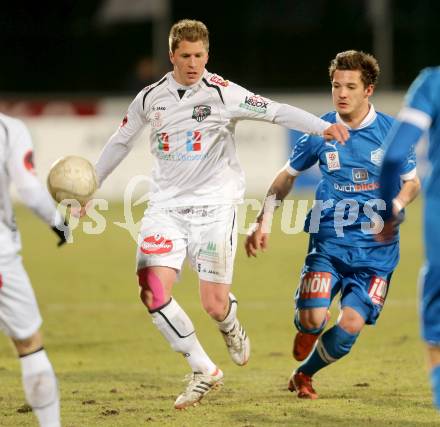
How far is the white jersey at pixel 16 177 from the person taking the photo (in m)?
5.19

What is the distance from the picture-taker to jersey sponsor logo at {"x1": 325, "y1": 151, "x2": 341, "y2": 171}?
698cm

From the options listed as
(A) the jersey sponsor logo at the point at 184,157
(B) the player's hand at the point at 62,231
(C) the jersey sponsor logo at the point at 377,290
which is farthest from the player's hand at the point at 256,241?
(B) the player's hand at the point at 62,231

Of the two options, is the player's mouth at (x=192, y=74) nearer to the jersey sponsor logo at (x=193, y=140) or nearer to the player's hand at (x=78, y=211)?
the jersey sponsor logo at (x=193, y=140)

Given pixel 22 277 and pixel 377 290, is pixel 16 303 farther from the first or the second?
pixel 377 290

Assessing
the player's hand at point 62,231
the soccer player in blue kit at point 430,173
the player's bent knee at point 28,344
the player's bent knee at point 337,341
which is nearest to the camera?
the soccer player in blue kit at point 430,173

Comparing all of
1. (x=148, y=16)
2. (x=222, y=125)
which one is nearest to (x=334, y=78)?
(x=222, y=125)

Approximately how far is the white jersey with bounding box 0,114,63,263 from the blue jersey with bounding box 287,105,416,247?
230 centimetres

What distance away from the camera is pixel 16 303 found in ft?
17.2

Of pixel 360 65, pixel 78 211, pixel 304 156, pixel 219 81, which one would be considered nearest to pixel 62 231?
pixel 78 211

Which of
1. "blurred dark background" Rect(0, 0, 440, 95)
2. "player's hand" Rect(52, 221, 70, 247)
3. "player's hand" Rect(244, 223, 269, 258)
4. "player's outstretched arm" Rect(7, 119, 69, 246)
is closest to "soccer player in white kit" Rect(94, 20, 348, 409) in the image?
"player's hand" Rect(244, 223, 269, 258)

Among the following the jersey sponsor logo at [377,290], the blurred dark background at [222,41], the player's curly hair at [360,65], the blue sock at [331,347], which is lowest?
the blue sock at [331,347]

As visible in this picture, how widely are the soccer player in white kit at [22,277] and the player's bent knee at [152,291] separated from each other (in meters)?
1.53

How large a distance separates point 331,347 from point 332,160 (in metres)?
1.21

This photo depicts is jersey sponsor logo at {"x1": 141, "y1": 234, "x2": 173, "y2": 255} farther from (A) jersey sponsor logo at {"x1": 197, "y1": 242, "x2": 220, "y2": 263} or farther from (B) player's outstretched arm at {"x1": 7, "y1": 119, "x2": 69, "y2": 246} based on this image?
(B) player's outstretched arm at {"x1": 7, "y1": 119, "x2": 69, "y2": 246}
